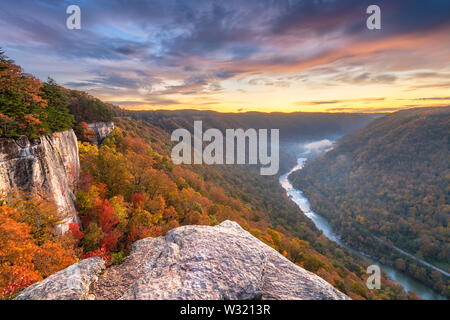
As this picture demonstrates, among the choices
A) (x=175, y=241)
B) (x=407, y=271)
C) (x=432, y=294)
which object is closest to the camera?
(x=175, y=241)

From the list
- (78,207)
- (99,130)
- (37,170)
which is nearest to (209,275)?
(37,170)

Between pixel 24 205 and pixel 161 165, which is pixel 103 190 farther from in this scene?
pixel 161 165

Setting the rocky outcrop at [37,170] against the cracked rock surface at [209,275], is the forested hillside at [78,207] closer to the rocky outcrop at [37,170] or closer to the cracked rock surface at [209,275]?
the rocky outcrop at [37,170]

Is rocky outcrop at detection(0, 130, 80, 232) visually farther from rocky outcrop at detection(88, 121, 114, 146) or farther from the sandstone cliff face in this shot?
rocky outcrop at detection(88, 121, 114, 146)

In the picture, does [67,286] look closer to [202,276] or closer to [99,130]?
[202,276]

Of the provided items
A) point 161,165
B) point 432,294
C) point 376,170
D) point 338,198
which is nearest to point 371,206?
point 338,198
